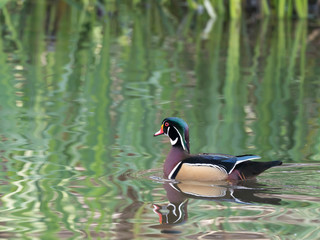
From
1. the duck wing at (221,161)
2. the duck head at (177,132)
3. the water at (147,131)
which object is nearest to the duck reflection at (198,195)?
the water at (147,131)

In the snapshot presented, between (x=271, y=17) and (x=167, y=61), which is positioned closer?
(x=167, y=61)

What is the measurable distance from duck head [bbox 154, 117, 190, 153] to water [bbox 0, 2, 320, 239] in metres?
0.22

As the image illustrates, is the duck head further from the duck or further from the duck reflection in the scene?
the duck reflection

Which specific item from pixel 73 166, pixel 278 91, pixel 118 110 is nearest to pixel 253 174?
pixel 73 166

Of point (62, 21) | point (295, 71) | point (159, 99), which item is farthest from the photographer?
point (62, 21)

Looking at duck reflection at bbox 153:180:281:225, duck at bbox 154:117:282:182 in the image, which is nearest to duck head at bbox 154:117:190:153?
duck at bbox 154:117:282:182

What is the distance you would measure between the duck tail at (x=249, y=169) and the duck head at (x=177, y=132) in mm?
512

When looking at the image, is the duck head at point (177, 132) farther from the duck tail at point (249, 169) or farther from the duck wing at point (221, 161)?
the duck tail at point (249, 169)

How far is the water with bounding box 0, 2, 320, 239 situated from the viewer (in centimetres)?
457

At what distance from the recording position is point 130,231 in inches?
169

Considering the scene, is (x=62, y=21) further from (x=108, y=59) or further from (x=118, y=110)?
(x=118, y=110)

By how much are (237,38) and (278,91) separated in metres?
5.50

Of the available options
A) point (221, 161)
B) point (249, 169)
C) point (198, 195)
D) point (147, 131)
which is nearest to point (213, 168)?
point (221, 161)

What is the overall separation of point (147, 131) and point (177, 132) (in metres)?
0.96
